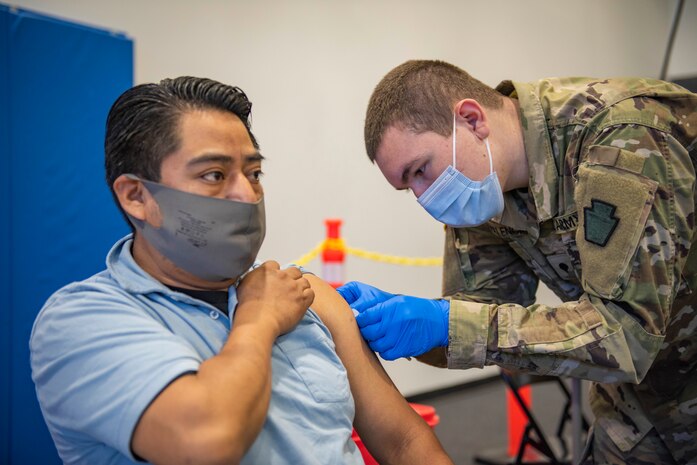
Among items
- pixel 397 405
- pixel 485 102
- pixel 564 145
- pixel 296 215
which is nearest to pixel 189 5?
pixel 296 215

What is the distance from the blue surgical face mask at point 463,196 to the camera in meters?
1.80

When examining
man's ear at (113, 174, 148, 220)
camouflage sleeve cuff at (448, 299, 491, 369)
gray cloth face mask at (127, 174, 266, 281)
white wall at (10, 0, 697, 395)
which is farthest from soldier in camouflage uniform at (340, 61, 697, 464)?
white wall at (10, 0, 697, 395)

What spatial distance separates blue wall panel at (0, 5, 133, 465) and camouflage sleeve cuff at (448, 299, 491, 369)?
1.76m

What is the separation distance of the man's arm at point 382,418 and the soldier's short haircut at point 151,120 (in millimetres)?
515

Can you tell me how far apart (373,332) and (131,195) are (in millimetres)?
673

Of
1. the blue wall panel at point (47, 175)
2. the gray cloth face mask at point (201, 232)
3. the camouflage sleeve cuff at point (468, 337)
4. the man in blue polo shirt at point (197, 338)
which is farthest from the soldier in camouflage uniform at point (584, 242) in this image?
the blue wall panel at point (47, 175)

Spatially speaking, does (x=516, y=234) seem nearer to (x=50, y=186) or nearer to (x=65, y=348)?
(x=65, y=348)

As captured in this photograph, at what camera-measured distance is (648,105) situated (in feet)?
5.14

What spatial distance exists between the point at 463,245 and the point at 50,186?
167 cm

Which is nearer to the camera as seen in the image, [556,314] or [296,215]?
[556,314]

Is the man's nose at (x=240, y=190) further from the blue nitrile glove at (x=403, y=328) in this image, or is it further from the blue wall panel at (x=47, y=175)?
the blue wall panel at (x=47, y=175)

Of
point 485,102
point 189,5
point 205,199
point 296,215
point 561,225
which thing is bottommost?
point 296,215

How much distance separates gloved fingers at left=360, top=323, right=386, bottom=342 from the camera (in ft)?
5.25

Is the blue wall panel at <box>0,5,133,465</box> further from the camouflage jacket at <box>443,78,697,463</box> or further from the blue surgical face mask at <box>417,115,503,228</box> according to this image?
the camouflage jacket at <box>443,78,697,463</box>
